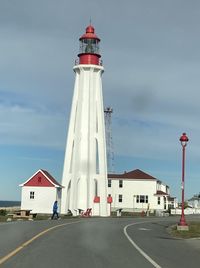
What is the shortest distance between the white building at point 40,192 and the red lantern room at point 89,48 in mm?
15484

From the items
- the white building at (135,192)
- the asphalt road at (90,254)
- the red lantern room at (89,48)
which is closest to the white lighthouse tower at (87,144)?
the red lantern room at (89,48)

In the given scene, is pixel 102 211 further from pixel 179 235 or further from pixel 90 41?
pixel 179 235

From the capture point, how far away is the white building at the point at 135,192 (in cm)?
9294

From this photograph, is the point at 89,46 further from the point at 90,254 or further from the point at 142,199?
the point at 90,254

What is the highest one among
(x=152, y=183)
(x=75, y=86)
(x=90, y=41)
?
(x=90, y=41)

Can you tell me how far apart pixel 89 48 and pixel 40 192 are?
19.0m

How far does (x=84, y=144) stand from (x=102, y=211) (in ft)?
26.5

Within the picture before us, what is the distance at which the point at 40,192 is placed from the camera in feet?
227

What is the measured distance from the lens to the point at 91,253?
56.1 ft

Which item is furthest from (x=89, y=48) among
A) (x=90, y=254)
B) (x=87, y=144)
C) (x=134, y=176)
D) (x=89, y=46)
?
(x=90, y=254)

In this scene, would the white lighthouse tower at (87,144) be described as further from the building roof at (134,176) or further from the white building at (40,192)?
the building roof at (134,176)

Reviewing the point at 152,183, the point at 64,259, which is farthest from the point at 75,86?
the point at 64,259

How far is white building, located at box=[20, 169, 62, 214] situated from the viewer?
68125 millimetres

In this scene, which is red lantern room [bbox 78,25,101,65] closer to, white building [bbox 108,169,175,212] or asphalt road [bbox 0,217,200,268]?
white building [bbox 108,169,175,212]
